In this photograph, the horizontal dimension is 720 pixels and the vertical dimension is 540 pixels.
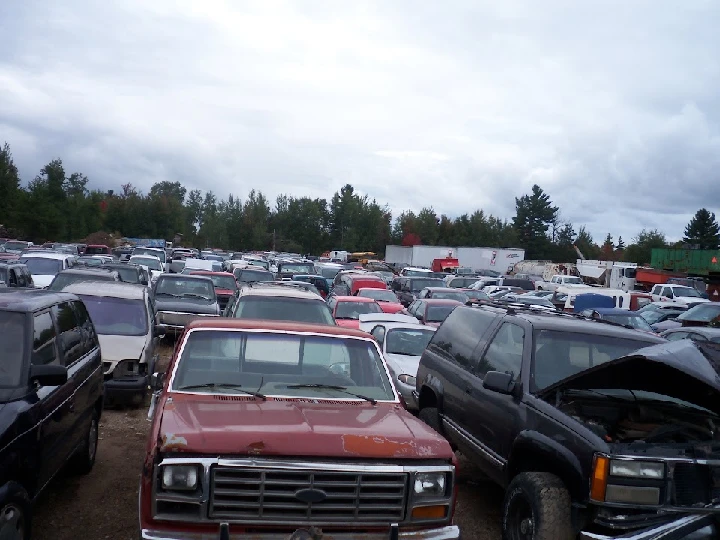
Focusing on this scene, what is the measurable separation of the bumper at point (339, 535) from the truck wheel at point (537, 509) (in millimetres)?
973

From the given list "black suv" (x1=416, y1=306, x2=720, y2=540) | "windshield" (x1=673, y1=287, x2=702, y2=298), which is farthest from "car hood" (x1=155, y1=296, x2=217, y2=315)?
"windshield" (x1=673, y1=287, x2=702, y2=298)

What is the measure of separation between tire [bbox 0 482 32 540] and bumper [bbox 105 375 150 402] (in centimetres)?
504

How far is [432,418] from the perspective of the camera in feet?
25.8

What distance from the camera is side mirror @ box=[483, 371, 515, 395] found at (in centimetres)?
583

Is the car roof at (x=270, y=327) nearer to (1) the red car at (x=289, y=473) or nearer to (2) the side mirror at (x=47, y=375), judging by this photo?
(1) the red car at (x=289, y=473)

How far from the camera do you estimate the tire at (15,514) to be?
4.35 meters

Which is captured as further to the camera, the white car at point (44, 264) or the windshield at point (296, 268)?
the windshield at point (296, 268)

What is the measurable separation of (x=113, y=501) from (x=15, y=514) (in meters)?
2.08

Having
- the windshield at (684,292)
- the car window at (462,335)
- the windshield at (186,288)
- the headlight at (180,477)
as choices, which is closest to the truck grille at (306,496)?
the headlight at (180,477)

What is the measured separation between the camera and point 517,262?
2496 inches

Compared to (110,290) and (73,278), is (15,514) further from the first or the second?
(73,278)

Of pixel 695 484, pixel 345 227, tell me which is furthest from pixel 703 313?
pixel 345 227

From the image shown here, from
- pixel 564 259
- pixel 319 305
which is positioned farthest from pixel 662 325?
pixel 564 259

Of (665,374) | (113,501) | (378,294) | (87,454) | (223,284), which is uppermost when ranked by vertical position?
(665,374)
